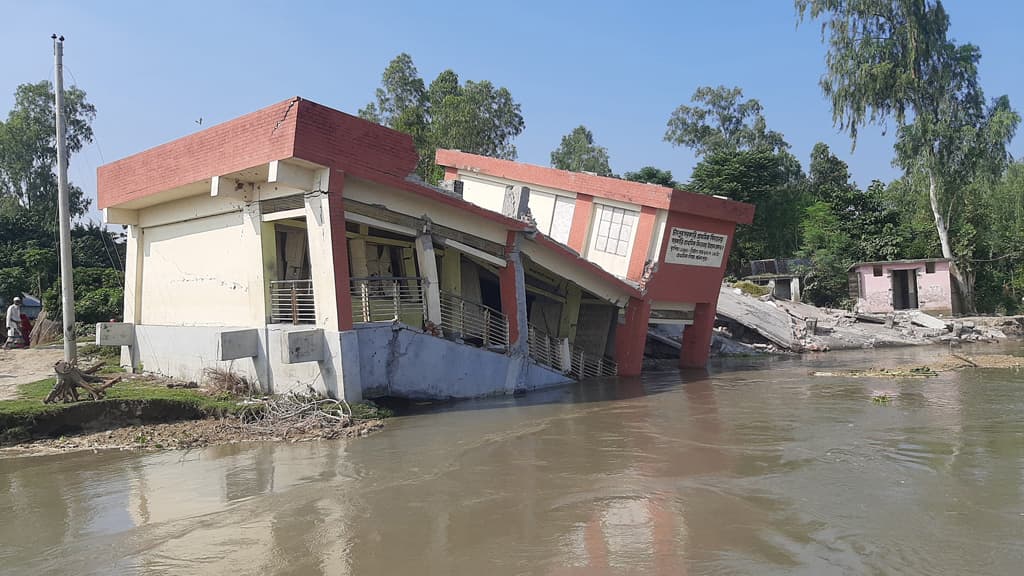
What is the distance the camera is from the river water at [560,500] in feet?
16.1

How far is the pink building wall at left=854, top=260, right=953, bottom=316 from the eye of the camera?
32.6m

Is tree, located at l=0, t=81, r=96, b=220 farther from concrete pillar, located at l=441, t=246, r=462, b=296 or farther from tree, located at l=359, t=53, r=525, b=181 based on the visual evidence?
concrete pillar, located at l=441, t=246, r=462, b=296

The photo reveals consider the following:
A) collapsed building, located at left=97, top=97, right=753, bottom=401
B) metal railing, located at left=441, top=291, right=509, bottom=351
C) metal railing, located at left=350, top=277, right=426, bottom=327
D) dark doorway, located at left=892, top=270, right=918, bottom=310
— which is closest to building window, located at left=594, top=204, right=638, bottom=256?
collapsed building, located at left=97, top=97, right=753, bottom=401

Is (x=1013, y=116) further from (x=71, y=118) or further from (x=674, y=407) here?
(x=71, y=118)

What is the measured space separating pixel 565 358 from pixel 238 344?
26.4 ft

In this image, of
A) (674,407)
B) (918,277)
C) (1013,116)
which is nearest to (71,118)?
(674,407)

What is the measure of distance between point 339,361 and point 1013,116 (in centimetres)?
3742

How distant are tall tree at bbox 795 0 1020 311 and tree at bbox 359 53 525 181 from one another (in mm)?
18488

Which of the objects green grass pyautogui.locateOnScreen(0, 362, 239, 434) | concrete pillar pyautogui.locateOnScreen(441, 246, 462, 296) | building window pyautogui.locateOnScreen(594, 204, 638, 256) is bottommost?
green grass pyautogui.locateOnScreen(0, 362, 239, 434)

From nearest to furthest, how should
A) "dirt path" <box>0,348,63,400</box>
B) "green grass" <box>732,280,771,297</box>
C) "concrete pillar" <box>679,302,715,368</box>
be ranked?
1. "dirt path" <box>0,348,63,400</box>
2. "concrete pillar" <box>679,302,715,368</box>
3. "green grass" <box>732,280,771,297</box>

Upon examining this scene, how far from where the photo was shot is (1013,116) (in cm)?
3397

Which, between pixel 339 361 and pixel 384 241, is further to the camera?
pixel 384 241

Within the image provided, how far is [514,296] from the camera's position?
14.8 meters

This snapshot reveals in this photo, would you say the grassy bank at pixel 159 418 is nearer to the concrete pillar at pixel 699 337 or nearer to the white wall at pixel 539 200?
the white wall at pixel 539 200
